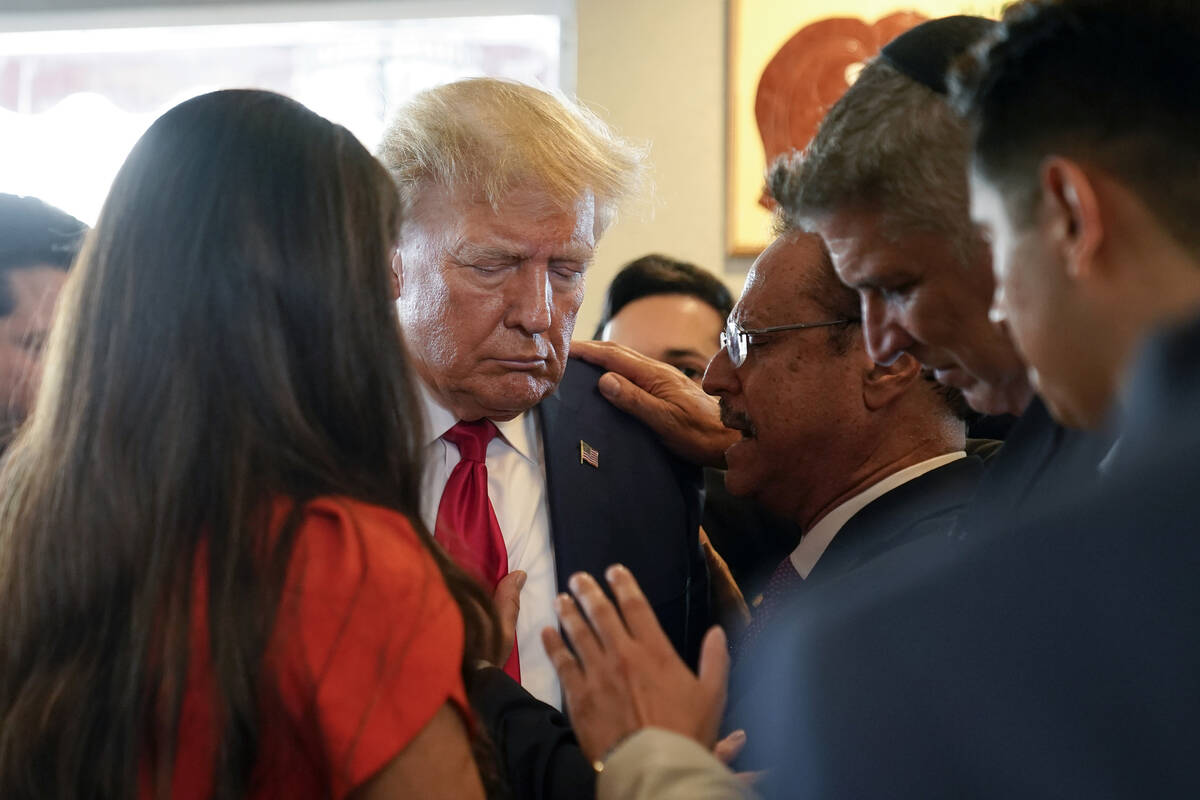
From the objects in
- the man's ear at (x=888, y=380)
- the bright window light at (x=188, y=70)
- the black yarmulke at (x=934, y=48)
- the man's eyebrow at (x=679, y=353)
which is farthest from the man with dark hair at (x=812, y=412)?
the bright window light at (x=188, y=70)

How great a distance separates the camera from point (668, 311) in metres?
3.38

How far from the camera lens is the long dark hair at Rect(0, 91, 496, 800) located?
1.06 meters

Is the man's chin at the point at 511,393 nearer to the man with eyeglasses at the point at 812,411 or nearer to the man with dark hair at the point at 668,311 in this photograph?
the man with eyeglasses at the point at 812,411

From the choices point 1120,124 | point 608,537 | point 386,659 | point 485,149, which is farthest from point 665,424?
point 1120,124

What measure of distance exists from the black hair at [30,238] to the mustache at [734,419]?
3.58ft

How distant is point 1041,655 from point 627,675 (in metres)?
0.50

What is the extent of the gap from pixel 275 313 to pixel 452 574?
0.29m

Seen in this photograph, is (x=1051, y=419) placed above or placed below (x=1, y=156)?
below

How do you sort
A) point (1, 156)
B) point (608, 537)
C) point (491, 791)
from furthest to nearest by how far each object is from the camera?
point (1, 156) < point (608, 537) < point (491, 791)

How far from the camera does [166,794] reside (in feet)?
3.45

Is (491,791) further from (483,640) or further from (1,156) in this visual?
(1,156)

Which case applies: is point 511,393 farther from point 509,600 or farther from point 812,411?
point 812,411

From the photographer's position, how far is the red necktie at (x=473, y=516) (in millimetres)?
1874

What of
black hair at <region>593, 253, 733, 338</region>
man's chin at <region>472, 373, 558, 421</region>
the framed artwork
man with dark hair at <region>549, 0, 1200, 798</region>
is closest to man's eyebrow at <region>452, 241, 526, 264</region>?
man's chin at <region>472, 373, 558, 421</region>
